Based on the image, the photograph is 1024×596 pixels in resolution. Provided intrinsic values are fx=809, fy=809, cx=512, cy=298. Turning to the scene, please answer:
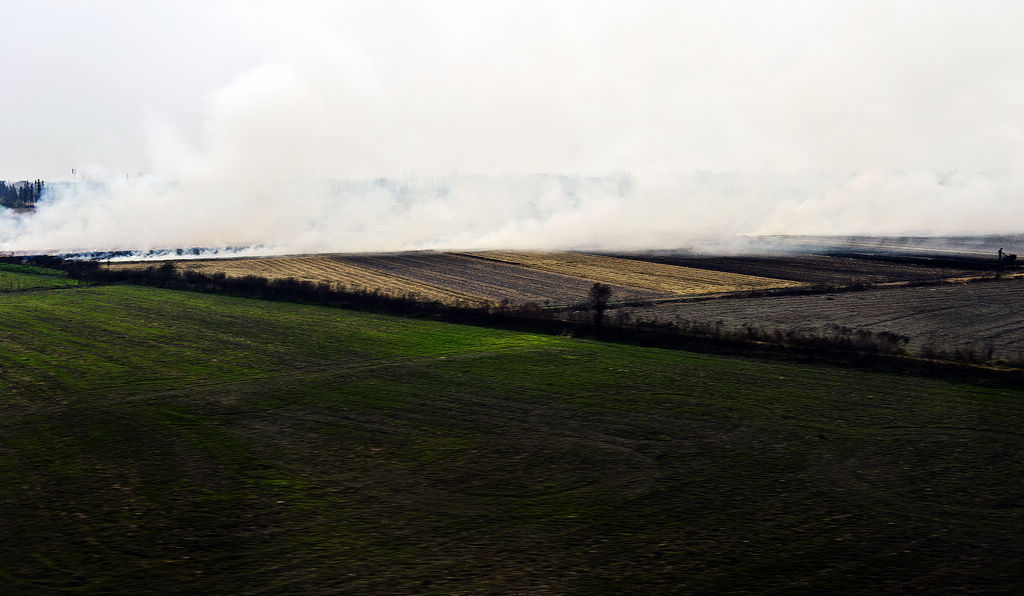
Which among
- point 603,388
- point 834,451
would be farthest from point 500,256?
point 834,451

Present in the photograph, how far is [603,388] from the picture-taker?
36531mm

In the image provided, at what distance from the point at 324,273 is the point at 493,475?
64.4 metres

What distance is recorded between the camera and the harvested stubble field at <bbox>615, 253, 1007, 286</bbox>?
80562 mm

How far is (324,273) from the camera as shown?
85.1m

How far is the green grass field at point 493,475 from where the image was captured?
17.4 metres

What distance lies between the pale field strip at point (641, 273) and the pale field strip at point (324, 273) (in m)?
17.6

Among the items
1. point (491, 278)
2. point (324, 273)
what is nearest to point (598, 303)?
point (491, 278)

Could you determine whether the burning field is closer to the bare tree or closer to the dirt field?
the dirt field

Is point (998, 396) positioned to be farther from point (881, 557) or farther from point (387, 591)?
point (387, 591)

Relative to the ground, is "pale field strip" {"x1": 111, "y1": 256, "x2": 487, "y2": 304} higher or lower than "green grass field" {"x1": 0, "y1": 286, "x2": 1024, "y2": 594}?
higher

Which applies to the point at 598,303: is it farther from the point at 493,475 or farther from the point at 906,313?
the point at 493,475

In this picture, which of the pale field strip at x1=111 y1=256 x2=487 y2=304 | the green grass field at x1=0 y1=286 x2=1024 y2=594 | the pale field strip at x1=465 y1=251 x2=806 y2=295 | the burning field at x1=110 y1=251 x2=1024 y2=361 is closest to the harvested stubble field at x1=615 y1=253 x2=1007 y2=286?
the burning field at x1=110 y1=251 x2=1024 y2=361

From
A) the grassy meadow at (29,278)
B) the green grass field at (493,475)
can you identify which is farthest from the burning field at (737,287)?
the green grass field at (493,475)

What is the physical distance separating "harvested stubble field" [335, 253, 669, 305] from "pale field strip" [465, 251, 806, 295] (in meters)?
2.28
